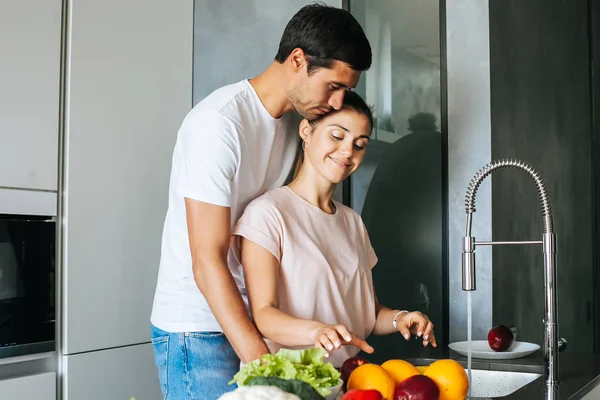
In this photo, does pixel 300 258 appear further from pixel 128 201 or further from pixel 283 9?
pixel 283 9

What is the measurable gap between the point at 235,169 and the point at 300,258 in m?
0.26

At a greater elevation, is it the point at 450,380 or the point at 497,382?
the point at 450,380

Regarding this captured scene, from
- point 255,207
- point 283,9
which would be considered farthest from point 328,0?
point 255,207

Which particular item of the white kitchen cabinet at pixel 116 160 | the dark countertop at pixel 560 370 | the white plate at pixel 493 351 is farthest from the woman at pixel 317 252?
the white kitchen cabinet at pixel 116 160

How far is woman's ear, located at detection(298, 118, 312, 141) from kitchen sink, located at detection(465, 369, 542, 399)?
0.76 m

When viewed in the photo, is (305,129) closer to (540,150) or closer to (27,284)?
(27,284)

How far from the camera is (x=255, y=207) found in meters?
1.65

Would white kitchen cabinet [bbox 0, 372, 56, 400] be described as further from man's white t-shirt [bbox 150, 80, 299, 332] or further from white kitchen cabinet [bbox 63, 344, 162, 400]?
man's white t-shirt [bbox 150, 80, 299, 332]

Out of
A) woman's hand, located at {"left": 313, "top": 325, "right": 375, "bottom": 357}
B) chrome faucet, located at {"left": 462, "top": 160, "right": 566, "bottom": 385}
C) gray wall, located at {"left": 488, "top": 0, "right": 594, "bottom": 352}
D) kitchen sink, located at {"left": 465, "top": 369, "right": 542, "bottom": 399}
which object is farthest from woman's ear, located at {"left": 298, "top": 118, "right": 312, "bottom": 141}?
gray wall, located at {"left": 488, "top": 0, "right": 594, "bottom": 352}

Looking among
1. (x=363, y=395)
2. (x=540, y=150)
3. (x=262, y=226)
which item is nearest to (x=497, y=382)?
(x=262, y=226)

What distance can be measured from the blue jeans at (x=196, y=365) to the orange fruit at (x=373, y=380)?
27.1 inches

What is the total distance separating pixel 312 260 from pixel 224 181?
27 cm

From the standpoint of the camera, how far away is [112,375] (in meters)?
2.20

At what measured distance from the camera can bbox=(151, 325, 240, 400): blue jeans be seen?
68.6 inches
